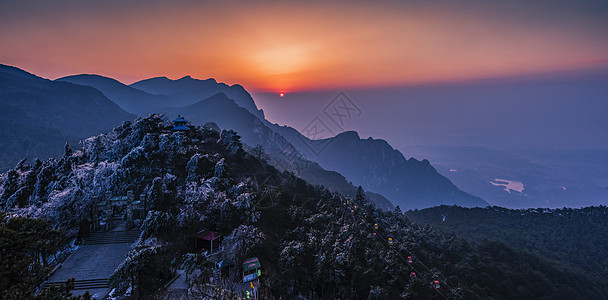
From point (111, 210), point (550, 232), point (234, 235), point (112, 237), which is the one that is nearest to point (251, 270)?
point (234, 235)

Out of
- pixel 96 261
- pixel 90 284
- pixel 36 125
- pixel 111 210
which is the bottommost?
pixel 90 284

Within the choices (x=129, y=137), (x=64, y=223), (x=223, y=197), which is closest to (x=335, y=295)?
(x=223, y=197)

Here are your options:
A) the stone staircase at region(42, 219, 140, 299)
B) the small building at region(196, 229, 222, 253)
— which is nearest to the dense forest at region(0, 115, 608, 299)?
the small building at region(196, 229, 222, 253)

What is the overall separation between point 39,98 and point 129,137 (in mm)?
238776

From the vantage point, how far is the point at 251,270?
26359mm

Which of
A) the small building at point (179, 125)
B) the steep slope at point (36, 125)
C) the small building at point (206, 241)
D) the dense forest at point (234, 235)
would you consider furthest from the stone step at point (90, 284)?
the steep slope at point (36, 125)

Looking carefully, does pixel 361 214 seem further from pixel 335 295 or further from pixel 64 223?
pixel 64 223

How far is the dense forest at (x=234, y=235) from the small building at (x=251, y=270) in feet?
3.60

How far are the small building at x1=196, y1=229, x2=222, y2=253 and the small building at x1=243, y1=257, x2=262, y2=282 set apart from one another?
577cm

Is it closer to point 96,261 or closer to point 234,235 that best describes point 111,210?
point 96,261

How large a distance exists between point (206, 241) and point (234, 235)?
11.2 ft

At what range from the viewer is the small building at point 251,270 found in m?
25.6

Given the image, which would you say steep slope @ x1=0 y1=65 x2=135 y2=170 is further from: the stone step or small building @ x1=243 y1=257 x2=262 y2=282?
small building @ x1=243 y1=257 x2=262 y2=282

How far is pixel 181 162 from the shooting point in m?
42.2
